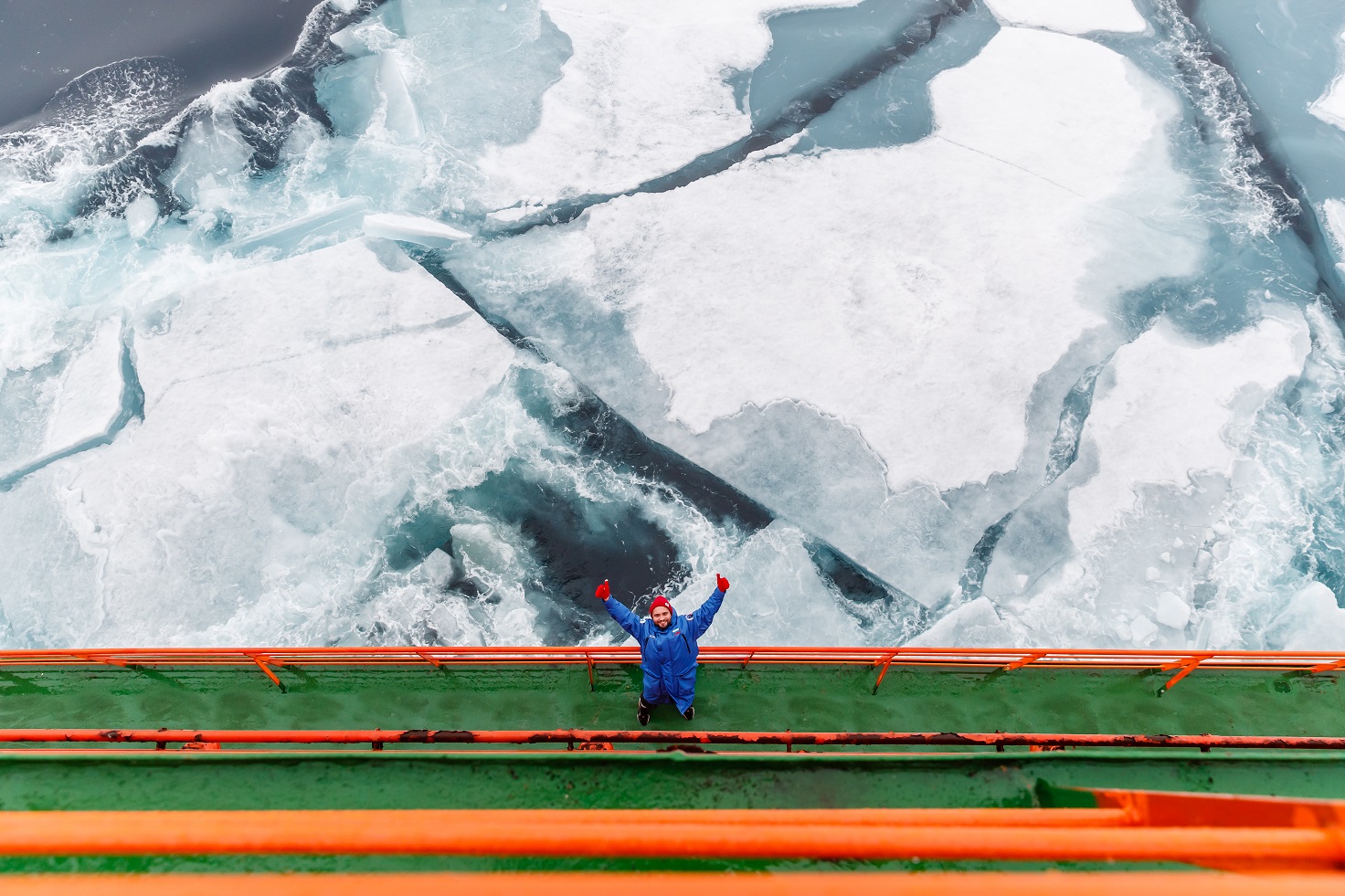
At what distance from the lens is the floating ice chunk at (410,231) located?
21.4ft

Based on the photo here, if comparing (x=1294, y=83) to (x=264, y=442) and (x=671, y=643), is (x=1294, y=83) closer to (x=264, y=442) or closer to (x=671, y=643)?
(x=671, y=643)

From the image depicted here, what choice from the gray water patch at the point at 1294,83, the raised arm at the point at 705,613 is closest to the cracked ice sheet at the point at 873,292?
the gray water patch at the point at 1294,83

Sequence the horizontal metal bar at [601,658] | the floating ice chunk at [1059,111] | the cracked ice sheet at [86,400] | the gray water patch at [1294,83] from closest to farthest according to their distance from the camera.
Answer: the horizontal metal bar at [601,658]
the cracked ice sheet at [86,400]
the gray water patch at [1294,83]
the floating ice chunk at [1059,111]

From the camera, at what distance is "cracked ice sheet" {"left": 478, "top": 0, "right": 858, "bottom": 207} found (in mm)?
6949

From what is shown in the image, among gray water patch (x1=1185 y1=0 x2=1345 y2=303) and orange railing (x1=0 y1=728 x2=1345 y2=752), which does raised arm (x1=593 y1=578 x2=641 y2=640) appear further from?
gray water patch (x1=1185 y1=0 x2=1345 y2=303)

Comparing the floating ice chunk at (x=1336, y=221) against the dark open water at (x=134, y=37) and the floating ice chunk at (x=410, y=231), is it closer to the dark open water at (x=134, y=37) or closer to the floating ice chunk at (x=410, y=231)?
the floating ice chunk at (x=410, y=231)

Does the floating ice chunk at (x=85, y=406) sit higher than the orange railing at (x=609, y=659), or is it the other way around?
the floating ice chunk at (x=85, y=406)

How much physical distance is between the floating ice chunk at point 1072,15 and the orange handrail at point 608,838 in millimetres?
9282

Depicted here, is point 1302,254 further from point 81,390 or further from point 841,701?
point 81,390

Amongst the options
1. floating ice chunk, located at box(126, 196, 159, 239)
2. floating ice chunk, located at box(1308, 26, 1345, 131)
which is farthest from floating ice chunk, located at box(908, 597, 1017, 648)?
floating ice chunk, located at box(126, 196, 159, 239)

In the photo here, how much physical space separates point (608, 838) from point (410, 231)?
613 centimetres

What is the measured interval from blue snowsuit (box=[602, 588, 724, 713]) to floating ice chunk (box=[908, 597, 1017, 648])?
7.57 feet

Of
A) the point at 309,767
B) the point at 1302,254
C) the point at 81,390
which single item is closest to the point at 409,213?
the point at 81,390

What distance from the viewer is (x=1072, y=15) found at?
8219 mm
